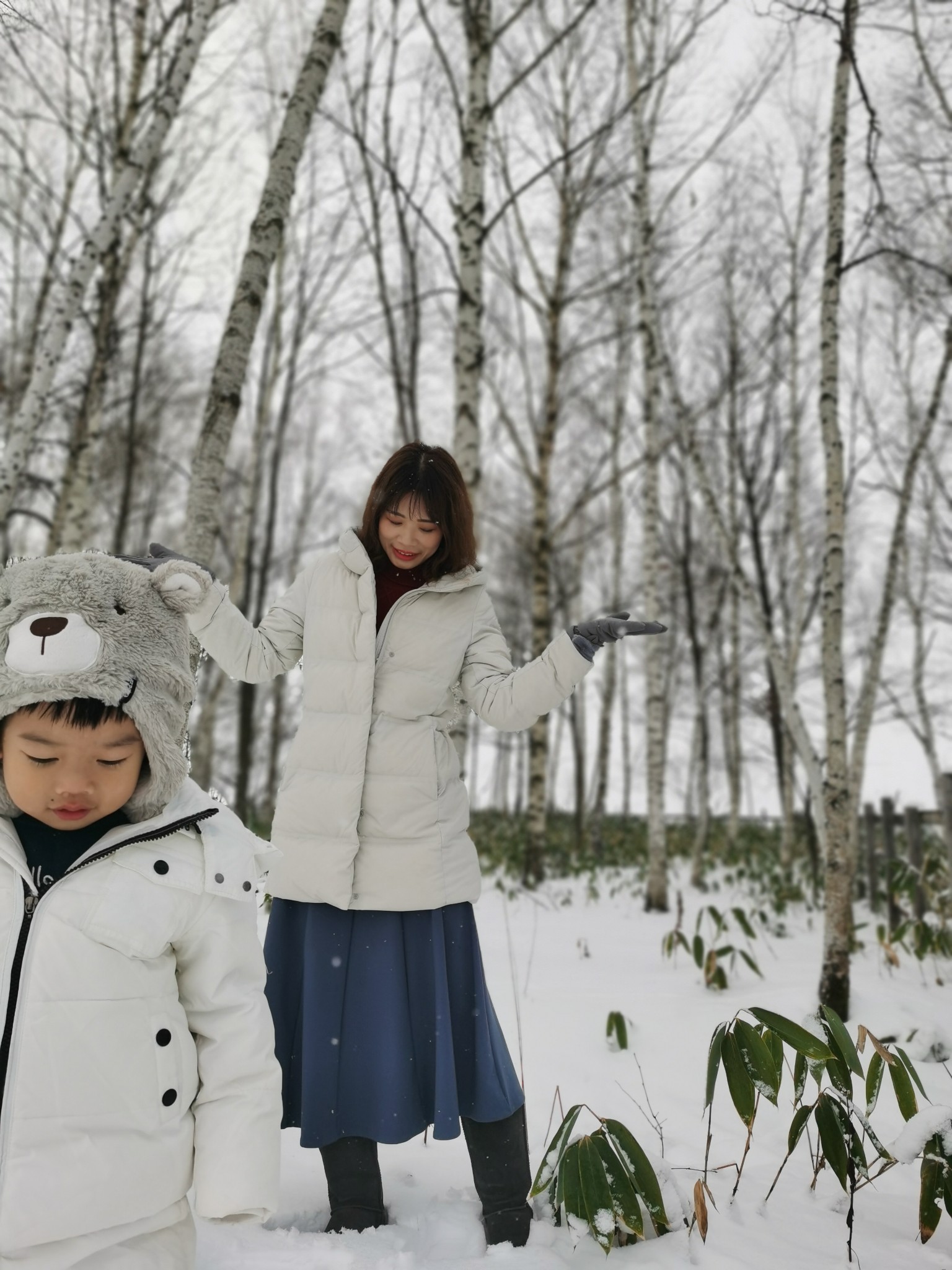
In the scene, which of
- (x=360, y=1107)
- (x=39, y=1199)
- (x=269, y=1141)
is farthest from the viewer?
(x=360, y=1107)

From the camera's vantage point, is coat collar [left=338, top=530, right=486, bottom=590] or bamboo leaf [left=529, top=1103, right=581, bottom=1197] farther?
coat collar [left=338, top=530, right=486, bottom=590]

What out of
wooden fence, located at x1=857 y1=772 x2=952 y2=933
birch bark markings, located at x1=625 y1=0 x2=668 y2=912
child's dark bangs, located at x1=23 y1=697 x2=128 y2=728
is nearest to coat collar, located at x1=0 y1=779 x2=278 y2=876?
child's dark bangs, located at x1=23 y1=697 x2=128 y2=728

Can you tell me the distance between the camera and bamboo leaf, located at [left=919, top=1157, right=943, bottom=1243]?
1.50 m

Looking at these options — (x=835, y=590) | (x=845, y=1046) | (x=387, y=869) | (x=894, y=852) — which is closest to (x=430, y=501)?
(x=387, y=869)

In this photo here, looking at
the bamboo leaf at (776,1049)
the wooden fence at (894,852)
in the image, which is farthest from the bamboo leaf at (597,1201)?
Answer: the wooden fence at (894,852)

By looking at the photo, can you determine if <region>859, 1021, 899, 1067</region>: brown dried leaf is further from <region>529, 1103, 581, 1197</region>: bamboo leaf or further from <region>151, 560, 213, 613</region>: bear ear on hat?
A: <region>151, 560, 213, 613</region>: bear ear on hat

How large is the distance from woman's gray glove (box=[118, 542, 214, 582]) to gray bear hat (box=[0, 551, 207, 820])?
63 mm

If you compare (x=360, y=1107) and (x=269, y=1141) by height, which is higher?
(x=269, y=1141)

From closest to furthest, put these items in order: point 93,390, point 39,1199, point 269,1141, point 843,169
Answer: point 39,1199
point 269,1141
point 843,169
point 93,390

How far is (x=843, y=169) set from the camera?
3697mm

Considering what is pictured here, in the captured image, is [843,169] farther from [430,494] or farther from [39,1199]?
[39,1199]

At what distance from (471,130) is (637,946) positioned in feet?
16.7

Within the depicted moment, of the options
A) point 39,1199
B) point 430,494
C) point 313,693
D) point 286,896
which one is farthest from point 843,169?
point 39,1199

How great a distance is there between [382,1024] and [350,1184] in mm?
335
